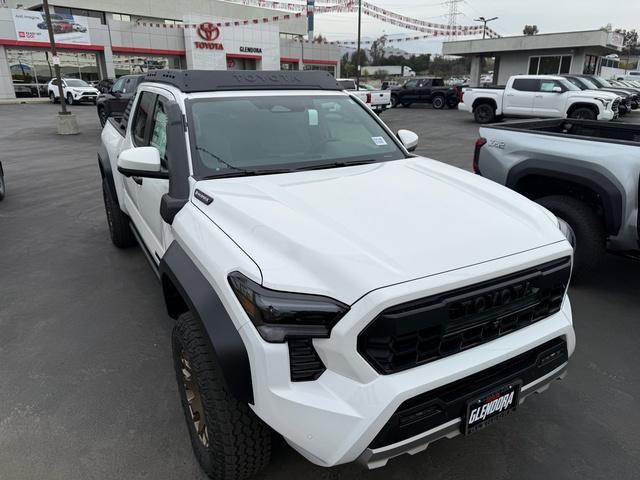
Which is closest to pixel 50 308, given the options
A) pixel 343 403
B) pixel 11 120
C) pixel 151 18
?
pixel 343 403

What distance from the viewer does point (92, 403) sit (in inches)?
118

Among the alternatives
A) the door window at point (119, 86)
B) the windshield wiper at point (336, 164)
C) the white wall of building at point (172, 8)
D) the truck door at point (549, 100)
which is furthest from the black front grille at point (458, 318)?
the white wall of building at point (172, 8)

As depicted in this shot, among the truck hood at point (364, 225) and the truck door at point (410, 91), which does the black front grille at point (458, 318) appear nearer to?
the truck hood at point (364, 225)

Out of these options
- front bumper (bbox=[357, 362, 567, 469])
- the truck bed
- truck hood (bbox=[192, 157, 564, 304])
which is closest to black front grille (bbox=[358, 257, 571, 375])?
truck hood (bbox=[192, 157, 564, 304])

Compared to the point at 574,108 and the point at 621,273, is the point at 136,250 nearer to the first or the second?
the point at 621,273

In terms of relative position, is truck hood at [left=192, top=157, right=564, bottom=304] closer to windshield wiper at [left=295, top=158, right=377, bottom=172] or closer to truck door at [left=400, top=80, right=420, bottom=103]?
windshield wiper at [left=295, top=158, right=377, bottom=172]

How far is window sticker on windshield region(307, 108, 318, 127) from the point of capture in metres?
3.45

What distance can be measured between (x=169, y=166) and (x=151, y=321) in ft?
5.33

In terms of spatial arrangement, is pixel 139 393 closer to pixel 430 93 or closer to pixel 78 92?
pixel 430 93

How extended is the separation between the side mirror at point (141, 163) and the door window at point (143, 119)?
101 cm

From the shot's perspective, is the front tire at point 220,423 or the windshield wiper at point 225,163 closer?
the front tire at point 220,423

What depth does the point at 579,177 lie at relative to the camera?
4230 millimetres

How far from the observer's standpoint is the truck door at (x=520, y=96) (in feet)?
57.7

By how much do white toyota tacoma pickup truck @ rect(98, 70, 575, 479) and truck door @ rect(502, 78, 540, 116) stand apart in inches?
657
